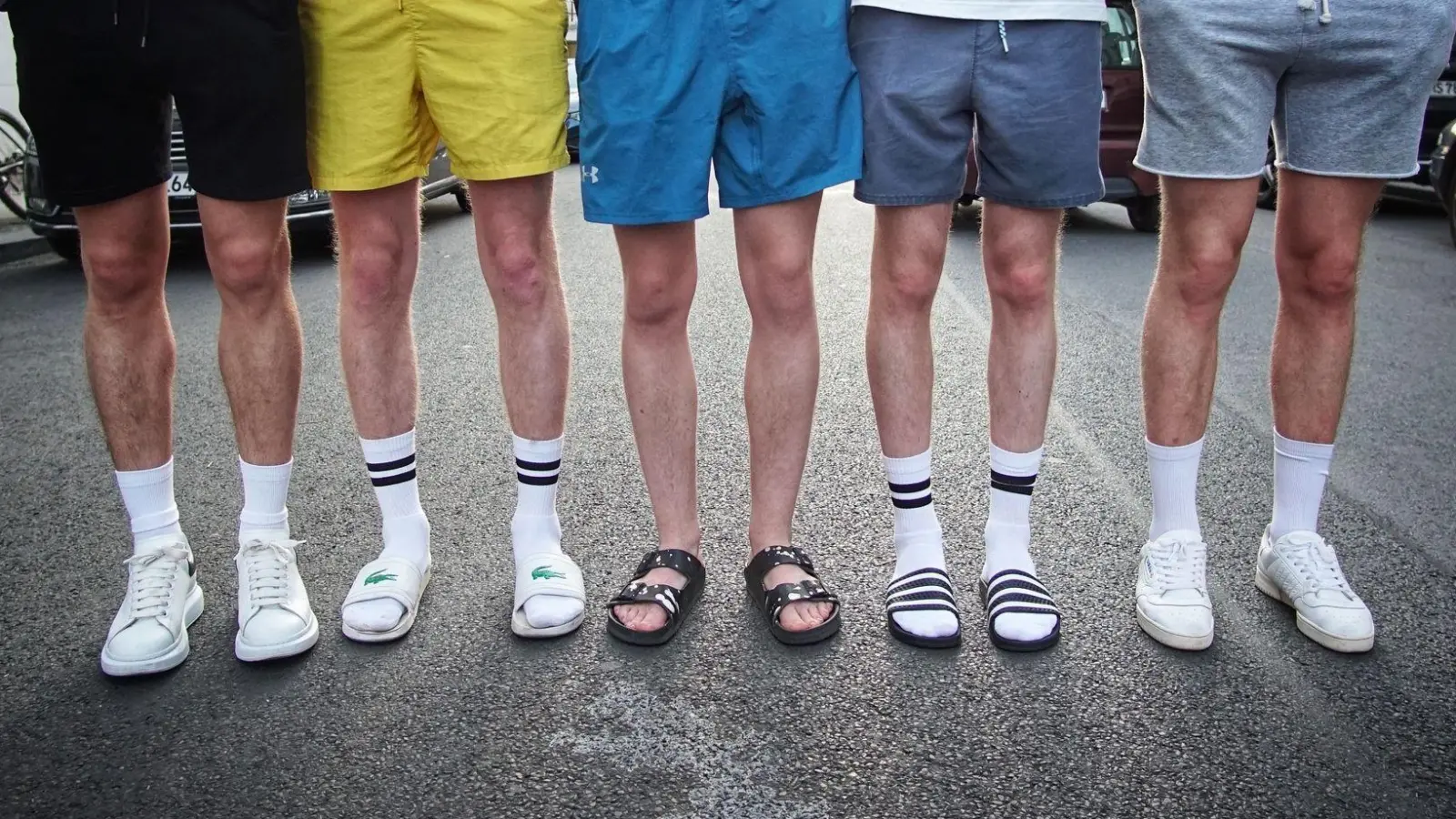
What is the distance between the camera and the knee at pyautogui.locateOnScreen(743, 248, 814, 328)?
106 inches

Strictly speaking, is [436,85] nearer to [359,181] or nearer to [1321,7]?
[359,181]

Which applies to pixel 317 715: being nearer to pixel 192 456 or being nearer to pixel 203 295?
pixel 192 456

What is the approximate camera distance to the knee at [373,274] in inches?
111

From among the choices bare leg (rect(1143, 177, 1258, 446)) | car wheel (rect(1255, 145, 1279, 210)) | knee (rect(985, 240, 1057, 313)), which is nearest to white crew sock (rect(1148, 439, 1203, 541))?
bare leg (rect(1143, 177, 1258, 446))

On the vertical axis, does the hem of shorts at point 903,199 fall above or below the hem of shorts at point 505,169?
below

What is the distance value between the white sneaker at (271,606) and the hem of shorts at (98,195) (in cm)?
79

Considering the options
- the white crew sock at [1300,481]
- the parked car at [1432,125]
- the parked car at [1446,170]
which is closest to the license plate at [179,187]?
the white crew sock at [1300,481]

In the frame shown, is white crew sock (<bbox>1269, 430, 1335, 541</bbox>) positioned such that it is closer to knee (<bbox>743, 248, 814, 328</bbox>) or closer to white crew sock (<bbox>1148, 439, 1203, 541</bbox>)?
white crew sock (<bbox>1148, 439, 1203, 541</bbox>)

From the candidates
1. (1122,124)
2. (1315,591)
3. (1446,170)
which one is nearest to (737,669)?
(1315,591)

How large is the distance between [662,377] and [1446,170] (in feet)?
25.6

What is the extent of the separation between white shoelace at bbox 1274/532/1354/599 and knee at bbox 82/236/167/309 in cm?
256

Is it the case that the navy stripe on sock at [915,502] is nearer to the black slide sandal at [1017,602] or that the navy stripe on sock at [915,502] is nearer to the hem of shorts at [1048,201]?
the black slide sandal at [1017,602]

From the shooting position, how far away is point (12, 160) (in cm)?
1065

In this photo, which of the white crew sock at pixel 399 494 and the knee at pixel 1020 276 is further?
the white crew sock at pixel 399 494
